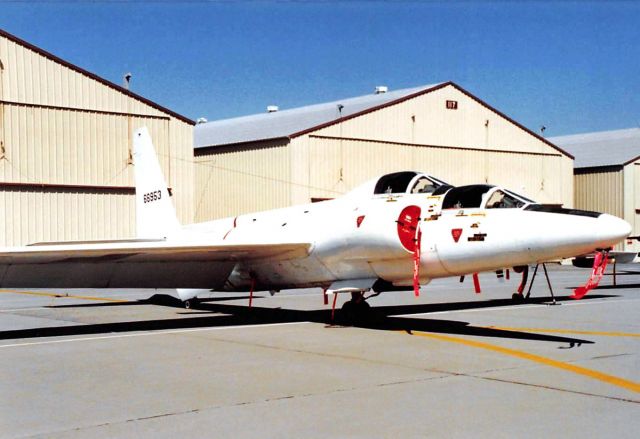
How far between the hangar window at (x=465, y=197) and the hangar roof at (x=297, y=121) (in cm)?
2390

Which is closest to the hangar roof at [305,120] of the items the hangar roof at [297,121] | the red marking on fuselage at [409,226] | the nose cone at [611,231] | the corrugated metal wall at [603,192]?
the hangar roof at [297,121]

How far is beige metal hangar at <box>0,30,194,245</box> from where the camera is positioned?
99.7 feet

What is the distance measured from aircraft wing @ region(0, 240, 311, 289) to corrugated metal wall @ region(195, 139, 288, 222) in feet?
68.2

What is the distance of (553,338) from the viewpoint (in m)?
12.0

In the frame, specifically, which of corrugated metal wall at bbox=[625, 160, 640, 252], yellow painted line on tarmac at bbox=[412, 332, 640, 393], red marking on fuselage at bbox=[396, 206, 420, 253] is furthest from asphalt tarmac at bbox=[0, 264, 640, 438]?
corrugated metal wall at bbox=[625, 160, 640, 252]

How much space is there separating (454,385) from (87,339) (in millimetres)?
6823

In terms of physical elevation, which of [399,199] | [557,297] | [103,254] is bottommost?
[557,297]

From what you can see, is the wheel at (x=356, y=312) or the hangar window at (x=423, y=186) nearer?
the hangar window at (x=423, y=186)

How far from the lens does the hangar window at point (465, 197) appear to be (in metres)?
12.7

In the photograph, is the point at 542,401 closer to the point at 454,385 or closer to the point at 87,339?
the point at 454,385

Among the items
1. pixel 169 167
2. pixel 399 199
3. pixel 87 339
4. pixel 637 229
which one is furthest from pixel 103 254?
pixel 637 229

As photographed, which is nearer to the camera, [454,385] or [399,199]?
[454,385]

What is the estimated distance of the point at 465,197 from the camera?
1286 centimetres

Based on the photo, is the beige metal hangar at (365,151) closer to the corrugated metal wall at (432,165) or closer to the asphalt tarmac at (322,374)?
the corrugated metal wall at (432,165)
